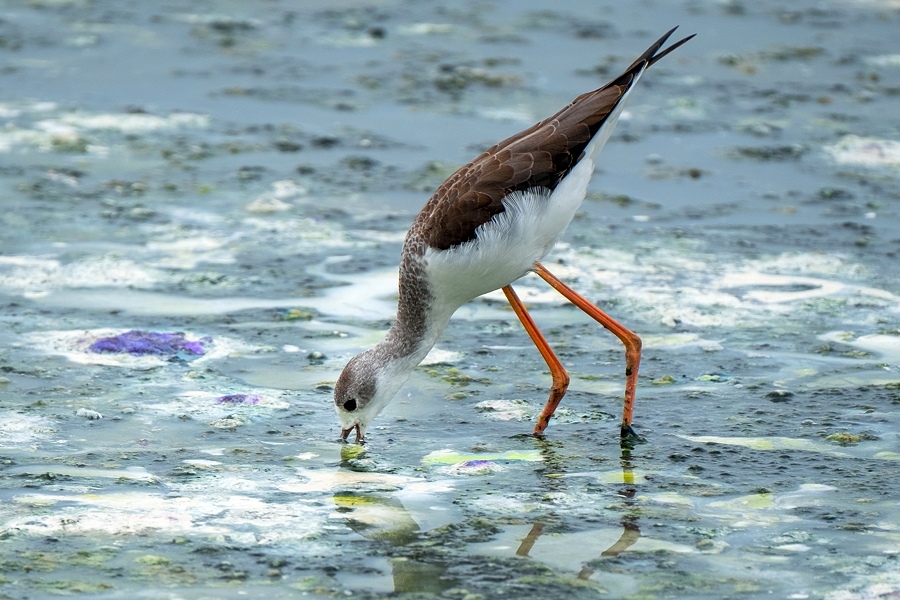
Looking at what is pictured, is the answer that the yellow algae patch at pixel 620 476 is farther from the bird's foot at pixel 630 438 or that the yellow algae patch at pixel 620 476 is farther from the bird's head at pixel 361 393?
the bird's head at pixel 361 393

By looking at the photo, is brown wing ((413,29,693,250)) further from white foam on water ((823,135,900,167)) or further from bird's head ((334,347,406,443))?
white foam on water ((823,135,900,167))

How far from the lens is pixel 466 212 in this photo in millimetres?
6504

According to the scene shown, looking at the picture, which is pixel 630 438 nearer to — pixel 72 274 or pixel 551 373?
pixel 551 373

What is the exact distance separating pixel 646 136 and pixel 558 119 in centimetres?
455

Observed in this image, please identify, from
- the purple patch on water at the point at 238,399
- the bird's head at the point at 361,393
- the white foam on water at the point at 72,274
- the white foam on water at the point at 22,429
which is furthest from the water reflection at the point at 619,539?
the white foam on water at the point at 72,274

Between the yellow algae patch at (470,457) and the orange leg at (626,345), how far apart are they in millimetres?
464

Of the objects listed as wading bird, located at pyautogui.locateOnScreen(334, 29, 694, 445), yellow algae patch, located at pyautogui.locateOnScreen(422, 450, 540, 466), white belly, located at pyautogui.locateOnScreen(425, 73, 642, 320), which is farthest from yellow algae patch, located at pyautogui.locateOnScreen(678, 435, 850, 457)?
white belly, located at pyautogui.locateOnScreen(425, 73, 642, 320)

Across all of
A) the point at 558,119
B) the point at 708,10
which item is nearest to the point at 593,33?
the point at 708,10

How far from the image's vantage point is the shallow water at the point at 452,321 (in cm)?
524

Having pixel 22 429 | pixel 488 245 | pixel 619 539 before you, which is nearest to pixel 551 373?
pixel 488 245

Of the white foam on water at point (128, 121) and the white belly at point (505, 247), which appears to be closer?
the white belly at point (505, 247)

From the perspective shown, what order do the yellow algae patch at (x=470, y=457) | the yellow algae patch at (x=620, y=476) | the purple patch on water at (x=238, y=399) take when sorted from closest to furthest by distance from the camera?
the yellow algae patch at (x=620, y=476) < the yellow algae patch at (x=470, y=457) < the purple patch on water at (x=238, y=399)

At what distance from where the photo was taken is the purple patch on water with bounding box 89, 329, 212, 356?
24.4 feet

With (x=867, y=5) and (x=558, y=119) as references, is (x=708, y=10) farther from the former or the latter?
(x=558, y=119)
